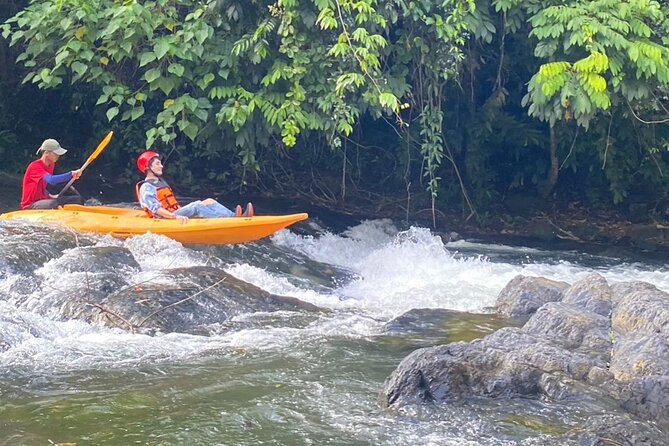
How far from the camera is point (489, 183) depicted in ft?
42.9

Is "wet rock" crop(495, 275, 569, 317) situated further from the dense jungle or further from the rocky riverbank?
the dense jungle

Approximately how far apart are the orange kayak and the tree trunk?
15.4ft

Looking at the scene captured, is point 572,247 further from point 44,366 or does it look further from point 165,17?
point 44,366

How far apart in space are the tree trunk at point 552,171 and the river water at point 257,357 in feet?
8.92

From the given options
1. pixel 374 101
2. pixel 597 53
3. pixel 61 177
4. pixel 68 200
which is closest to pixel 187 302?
pixel 61 177

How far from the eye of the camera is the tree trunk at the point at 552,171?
12084 millimetres

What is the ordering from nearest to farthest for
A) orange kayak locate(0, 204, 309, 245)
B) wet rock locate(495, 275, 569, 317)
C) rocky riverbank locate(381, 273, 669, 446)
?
rocky riverbank locate(381, 273, 669, 446) < wet rock locate(495, 275, 569, 317) < orange kayak locate(0, 204, 309, 245)

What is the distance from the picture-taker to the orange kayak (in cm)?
860

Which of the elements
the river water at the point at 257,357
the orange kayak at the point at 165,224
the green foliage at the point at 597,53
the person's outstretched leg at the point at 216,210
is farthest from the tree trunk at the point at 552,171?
the person's outstretched leg at the point at 216,210

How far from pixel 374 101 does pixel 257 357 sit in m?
3.83

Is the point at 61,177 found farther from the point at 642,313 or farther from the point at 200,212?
the point at 642,313

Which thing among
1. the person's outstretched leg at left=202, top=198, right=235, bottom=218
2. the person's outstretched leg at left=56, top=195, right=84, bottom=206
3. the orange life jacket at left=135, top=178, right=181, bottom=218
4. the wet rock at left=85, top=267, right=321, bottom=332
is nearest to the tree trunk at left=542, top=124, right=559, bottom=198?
the person's outstretched leg at left=202, top=198, right=235, bottom=218

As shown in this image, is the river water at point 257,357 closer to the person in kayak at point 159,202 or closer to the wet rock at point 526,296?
the wet rock at point 526,296

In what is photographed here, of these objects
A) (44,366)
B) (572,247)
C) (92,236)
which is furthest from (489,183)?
(44,366)
